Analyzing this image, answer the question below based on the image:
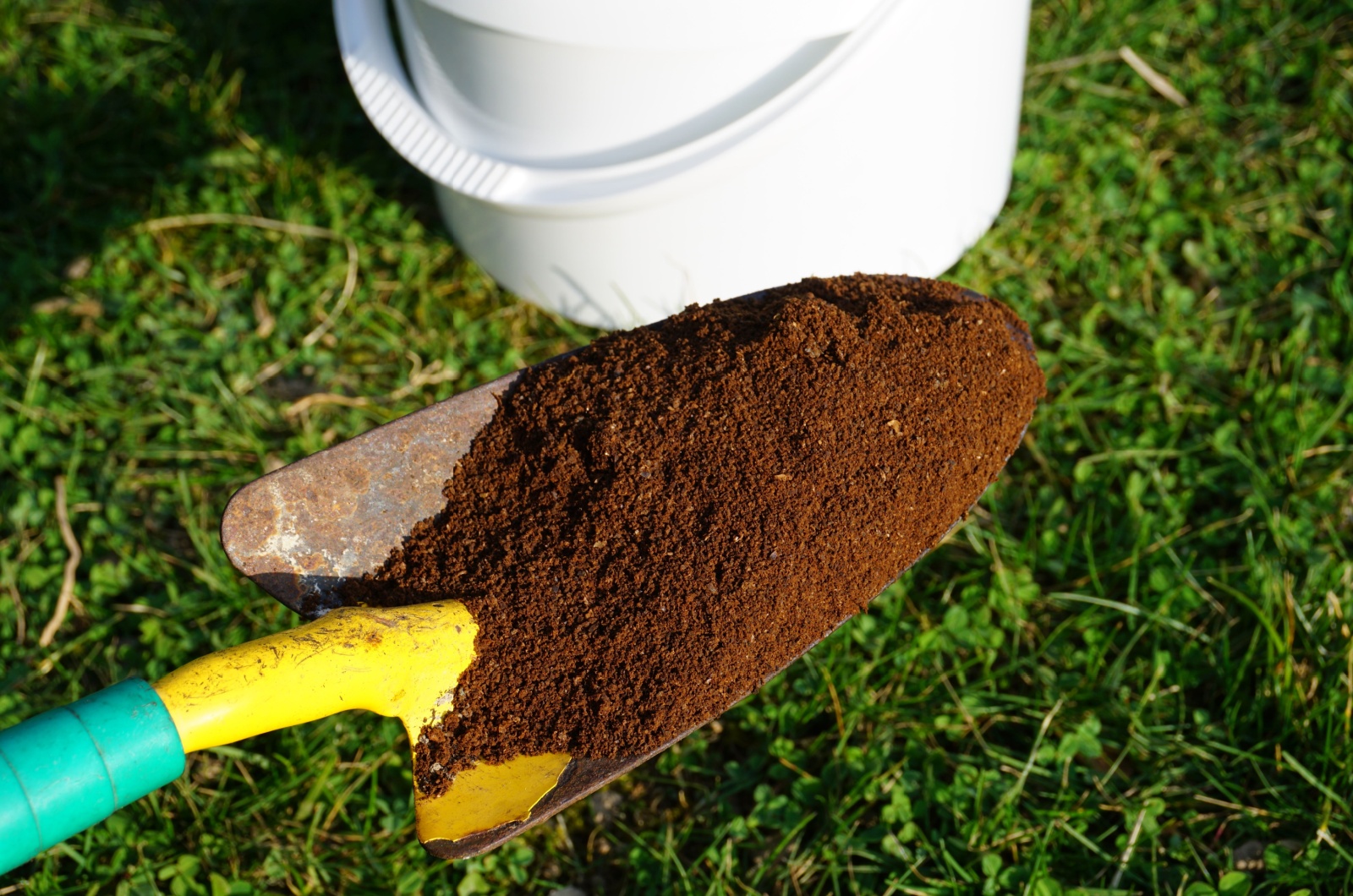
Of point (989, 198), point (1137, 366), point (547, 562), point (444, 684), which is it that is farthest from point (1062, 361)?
point (444, 684)

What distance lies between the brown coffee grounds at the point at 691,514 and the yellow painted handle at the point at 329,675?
0.03m

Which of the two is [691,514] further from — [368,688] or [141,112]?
[141,112]

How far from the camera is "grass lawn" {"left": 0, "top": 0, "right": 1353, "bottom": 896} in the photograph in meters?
1.52

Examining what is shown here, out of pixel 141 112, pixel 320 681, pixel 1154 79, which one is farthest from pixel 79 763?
pixel 1154 79

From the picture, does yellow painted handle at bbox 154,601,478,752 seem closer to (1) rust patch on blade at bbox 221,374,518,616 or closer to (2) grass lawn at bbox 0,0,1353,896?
(1) rust patch on blade at bbox 221,374,518,616

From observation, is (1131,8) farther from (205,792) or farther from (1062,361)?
(205,792)

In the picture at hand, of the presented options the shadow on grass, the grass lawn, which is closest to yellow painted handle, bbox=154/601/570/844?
the grass lawn

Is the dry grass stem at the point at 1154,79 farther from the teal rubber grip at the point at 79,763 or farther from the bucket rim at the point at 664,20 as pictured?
the teal rubber grip at the point at 79,763

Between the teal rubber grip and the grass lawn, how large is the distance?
1.77 feet

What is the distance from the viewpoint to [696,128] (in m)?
1.67

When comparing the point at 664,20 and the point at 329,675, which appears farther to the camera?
the point at 664,20

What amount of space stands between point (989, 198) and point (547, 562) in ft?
4.04

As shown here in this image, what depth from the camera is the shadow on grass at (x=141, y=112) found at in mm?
2271

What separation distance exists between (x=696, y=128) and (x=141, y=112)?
55.7 inches
